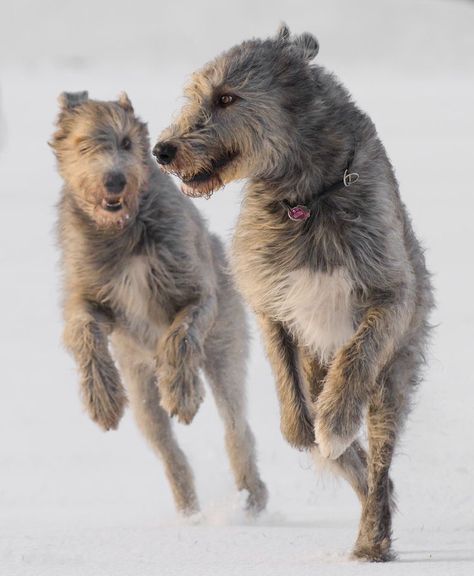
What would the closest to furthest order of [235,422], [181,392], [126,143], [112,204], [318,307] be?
[318,307]
[181,392]
[112,204]
[126,143]
[235,422]

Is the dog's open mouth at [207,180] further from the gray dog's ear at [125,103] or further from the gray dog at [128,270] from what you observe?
the gray dog's ear at [125,103]

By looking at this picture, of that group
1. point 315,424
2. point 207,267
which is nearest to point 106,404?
point 207,267

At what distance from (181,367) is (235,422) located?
128 centimetres

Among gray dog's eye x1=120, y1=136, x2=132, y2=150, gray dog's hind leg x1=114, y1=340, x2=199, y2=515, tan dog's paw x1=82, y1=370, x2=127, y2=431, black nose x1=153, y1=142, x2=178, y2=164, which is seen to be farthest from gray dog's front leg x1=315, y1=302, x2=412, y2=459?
gray dog's hind leg x1=114, y1=340, x2=199, y2=515

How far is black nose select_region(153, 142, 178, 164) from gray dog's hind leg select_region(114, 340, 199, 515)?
2812mm

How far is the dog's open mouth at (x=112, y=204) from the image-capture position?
7223 millimetres

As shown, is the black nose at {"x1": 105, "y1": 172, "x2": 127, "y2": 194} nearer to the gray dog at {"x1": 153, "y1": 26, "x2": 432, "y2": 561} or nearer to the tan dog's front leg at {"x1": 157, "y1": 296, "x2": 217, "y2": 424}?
the tan dog's front leg at {"x1": 157, "y1": 296, "x2": 217, "y2": 424}

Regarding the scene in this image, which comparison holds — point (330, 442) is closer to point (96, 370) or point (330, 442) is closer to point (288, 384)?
point (288, 384)

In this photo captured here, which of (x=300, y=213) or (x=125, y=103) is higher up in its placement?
(x=125, y=103)

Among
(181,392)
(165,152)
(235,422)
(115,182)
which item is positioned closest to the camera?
(165,152)

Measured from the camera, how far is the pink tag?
18.7 feet

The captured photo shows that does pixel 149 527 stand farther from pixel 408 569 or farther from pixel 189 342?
pixel 408 569

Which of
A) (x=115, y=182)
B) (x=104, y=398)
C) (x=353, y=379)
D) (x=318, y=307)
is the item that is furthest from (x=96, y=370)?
(x=353, y=379)

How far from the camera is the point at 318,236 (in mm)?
5707
